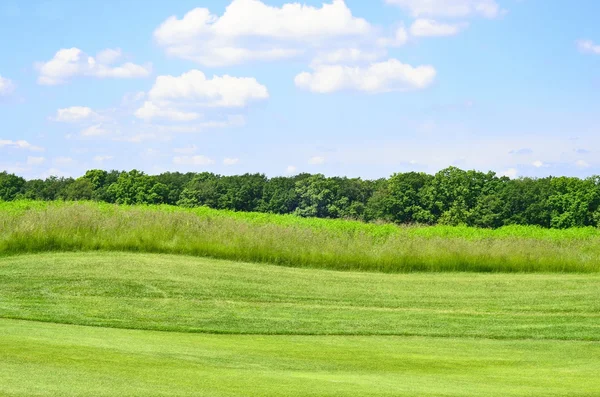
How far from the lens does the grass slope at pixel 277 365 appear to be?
5.75m

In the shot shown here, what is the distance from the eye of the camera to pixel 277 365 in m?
7.75

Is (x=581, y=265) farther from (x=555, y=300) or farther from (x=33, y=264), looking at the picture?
(x=33, y=264)

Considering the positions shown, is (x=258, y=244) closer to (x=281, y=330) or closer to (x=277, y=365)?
(x=281, y=330)

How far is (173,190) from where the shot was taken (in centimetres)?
4328

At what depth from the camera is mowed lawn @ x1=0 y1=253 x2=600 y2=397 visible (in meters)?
6.27

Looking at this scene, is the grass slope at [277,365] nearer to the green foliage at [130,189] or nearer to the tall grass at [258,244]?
the tall grass at [258,244]

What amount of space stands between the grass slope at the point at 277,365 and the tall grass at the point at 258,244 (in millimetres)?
7837

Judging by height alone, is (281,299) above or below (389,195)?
below

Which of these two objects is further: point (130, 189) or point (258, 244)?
point (130, 189)

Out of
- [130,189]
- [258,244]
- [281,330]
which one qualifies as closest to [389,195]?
[130,189]

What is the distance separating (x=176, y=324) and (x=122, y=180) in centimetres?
2918

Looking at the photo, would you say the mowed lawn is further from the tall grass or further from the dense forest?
the dense forest

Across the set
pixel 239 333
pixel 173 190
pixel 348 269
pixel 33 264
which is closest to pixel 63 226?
pixel 33 264

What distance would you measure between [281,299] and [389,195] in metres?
33.7
